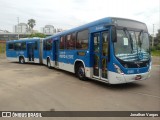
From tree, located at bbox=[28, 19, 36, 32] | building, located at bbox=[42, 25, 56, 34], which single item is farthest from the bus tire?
building, located at bbox=[42, 25, 56, 34]

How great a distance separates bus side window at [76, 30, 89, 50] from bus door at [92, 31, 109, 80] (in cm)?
65

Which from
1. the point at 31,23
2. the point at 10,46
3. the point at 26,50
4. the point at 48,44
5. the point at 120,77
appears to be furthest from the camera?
the point at 31,23

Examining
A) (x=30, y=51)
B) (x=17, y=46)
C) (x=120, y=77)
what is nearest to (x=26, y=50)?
(x=30, y=51)

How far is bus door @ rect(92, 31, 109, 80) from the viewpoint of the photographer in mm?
7660

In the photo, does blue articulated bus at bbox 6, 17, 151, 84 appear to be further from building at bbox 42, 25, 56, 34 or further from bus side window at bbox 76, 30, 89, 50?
building at bbox 42, 25, 56, 34

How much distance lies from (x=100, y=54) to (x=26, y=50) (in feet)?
48.3

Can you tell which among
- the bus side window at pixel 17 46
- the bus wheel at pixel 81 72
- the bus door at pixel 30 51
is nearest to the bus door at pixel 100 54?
the bus wheel at pixel 81 72

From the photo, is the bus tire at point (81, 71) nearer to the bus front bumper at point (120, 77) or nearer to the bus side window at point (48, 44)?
the bus front bumper at point (120, 77)

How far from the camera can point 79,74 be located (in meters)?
9.88

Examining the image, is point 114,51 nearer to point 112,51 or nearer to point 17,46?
point 112,51

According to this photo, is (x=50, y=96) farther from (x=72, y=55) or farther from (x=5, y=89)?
(x=72, y=55)

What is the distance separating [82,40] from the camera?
9492 mm

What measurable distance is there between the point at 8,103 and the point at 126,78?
14.6ft

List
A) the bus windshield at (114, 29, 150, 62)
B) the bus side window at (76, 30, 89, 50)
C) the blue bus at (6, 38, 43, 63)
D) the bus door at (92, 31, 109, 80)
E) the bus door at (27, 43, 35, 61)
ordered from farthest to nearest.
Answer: the bus door at (27, 43, 35, 61) < the blue bus at (6, 38, 43, 63) < the bus side window at (76, 30, 89, 50) < the bus door at (92, 31, 109, 80) < the bus windshield at (114, 29, 150, 62)
